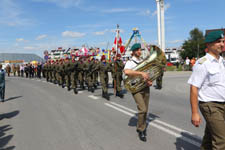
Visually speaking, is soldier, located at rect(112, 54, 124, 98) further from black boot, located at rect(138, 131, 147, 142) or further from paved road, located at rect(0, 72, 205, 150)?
black boot, located at rect(138, 131, 147, 142)

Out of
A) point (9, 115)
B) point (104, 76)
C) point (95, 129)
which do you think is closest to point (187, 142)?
point (95, 129)

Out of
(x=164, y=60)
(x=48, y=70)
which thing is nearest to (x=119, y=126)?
(x=164, y=60)

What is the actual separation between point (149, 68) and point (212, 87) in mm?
1959

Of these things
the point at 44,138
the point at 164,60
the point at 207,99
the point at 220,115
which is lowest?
the point at 44,138

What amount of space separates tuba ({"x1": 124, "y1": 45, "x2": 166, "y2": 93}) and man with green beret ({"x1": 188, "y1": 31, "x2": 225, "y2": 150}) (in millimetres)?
1711

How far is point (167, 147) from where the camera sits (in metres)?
3.85

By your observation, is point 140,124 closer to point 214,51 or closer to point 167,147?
point 167,147

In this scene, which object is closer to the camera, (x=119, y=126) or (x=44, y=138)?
(x=44, y=138)

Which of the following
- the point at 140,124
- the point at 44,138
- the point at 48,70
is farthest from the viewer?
the point at 48,70

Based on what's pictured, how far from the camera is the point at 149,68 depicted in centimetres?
454

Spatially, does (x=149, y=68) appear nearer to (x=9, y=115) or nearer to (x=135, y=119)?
(x=135, y=119)

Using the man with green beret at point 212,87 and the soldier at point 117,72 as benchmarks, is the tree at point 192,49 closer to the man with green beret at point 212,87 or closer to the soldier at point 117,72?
the soldier at point 117,72

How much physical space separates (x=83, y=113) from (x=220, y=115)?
15.7ft

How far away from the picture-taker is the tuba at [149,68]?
14.4 ft
